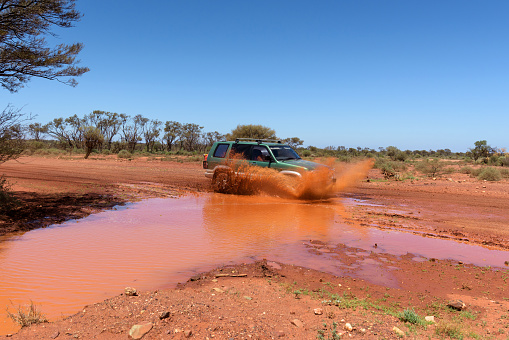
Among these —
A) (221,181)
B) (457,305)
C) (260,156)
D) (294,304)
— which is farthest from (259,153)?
(457,305)

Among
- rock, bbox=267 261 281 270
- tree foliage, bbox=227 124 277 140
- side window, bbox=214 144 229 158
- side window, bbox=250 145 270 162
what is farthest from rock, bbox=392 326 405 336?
tree foliage, bbox=227 124 277 140

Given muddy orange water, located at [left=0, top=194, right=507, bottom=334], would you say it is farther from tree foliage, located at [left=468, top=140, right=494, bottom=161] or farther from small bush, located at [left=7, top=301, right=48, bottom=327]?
tree foliage, located at [left=468, top=140, right=494, bottom=161]

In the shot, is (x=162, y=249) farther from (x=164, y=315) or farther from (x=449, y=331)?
(x=449, y=331)

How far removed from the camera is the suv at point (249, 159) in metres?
12.2

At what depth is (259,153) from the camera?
13.1 m

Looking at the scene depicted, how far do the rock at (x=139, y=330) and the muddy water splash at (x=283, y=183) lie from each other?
9.08 m

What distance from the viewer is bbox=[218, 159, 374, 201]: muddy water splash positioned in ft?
39.7

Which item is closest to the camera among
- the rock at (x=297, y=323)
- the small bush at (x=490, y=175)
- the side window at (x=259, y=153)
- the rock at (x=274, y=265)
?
the rock at (x=297, y=323)

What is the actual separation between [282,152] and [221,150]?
271 centimetres

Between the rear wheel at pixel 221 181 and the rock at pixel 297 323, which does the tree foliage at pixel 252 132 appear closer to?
the rear wheel at pixel 221 181

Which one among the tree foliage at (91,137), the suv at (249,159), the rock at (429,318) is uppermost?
the tree foliage at (91,137)

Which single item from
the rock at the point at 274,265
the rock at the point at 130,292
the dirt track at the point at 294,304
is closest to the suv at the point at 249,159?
the dirt track at the point at 294,304

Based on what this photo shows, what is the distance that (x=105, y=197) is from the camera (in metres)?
11.9

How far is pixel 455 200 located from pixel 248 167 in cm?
883
